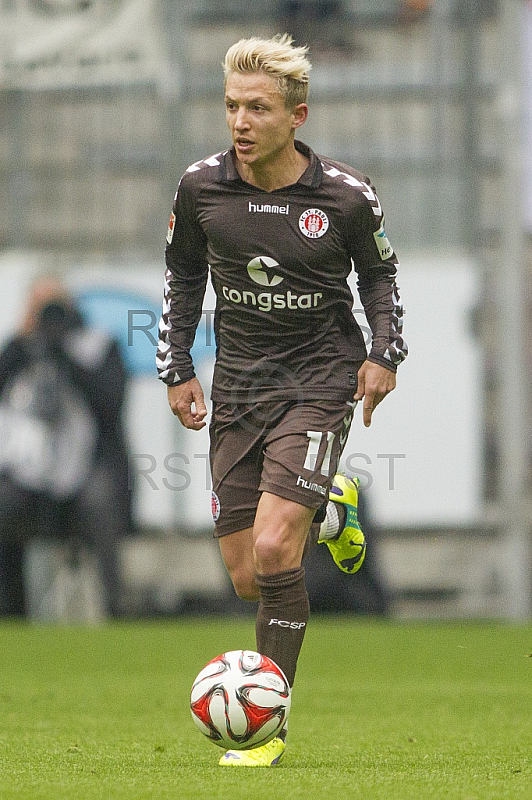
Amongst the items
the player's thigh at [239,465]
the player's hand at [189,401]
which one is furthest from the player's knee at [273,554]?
the player's hand at [189,401]

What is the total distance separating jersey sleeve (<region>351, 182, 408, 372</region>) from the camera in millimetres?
4602

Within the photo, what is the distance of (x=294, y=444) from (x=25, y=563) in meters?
7.20

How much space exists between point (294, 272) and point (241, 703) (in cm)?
131

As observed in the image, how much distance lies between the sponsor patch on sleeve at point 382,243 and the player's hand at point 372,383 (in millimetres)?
359

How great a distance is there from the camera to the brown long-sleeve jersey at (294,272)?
4.61 meters

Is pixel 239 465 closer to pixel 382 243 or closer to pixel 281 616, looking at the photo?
pixel 281 616

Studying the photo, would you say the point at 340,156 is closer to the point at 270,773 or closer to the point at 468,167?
the point at 468,167

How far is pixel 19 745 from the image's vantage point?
4.83 m

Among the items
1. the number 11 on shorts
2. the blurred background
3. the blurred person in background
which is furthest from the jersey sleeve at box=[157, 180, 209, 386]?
the blurred person in background

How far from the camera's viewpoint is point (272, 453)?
179 inches

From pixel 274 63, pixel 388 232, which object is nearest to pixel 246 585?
pixel 274 63

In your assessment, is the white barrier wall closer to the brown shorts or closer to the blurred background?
the blurred background

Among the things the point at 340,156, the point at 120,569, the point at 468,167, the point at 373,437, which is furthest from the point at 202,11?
the point at 120,569

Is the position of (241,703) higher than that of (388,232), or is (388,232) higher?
(388,232)
